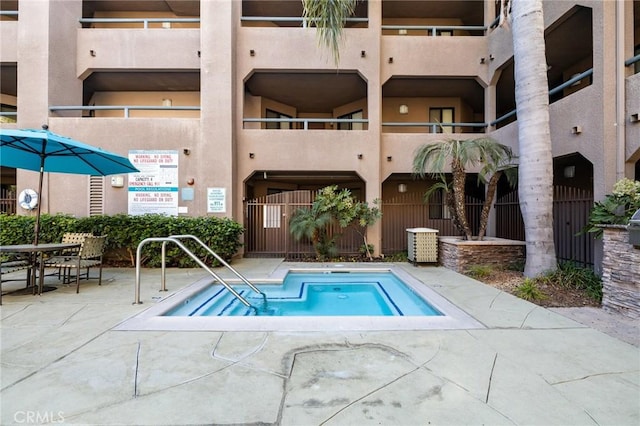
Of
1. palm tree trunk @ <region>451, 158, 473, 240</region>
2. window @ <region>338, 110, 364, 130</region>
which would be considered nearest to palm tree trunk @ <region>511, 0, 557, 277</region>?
palm tree trunk @ <region>451, 158, 473, 240</region>

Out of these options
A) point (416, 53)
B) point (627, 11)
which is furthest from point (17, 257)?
point (627, 11)

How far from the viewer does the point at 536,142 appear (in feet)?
21.4

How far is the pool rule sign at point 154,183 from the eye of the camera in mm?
9938

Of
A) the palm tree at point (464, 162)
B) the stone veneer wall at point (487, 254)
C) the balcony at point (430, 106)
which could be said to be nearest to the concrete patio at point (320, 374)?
the stone veneer wall at point (487, 254)

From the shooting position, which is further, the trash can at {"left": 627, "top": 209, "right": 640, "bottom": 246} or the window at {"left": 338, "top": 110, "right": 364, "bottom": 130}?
the window at {"left": 338, "top": 110, "right": 364, "bottom": 130}

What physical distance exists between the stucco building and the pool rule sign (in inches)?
5.7

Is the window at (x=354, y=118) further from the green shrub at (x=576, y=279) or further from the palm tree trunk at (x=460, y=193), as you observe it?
the green shrub at (x=576, y=279)

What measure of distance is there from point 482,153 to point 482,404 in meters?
7.28

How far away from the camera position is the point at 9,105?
12.7 meters

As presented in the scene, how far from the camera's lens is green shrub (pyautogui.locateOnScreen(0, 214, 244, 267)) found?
28.2 ft

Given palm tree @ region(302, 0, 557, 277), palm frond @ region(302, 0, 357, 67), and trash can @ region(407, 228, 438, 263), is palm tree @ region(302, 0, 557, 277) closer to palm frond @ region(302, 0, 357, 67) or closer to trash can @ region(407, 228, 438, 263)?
trash can @ region(407, 228, 438, 263)

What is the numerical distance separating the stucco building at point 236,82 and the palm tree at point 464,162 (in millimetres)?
1811

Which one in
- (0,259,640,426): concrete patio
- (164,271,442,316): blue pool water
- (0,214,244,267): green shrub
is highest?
(0,214,244,267): green shrub

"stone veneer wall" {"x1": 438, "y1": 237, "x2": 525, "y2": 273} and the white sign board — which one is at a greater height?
the white sign board
